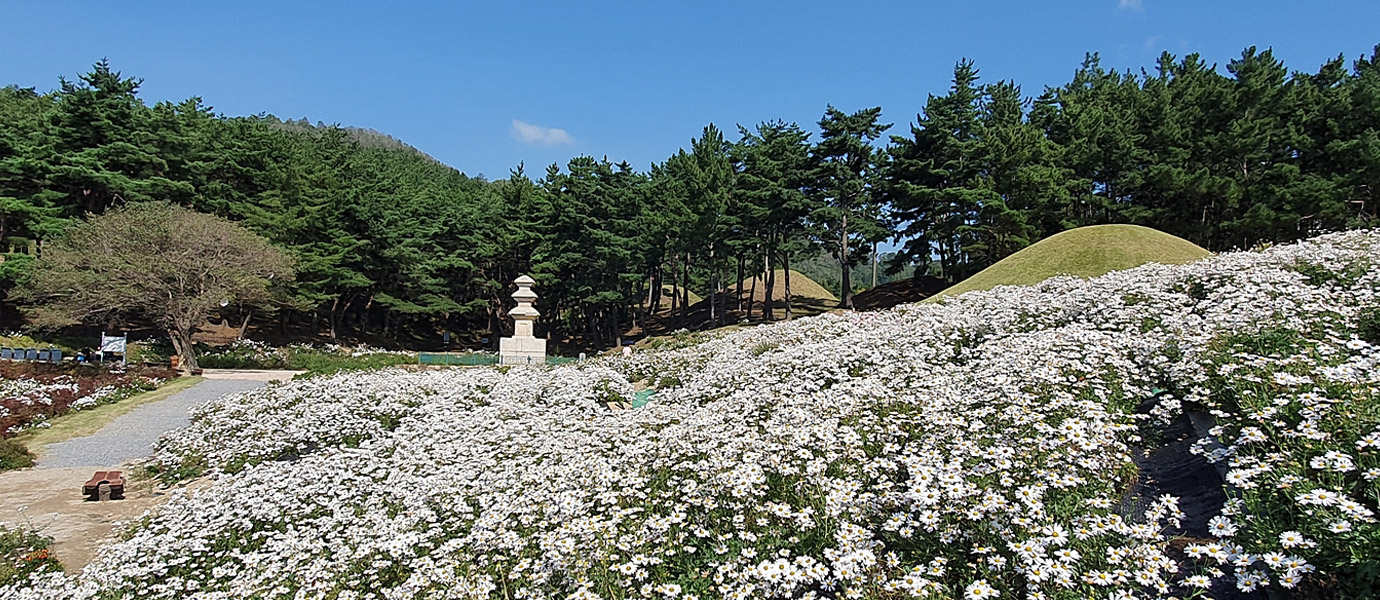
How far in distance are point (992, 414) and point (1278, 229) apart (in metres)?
32.9

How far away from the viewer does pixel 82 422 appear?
1521cm

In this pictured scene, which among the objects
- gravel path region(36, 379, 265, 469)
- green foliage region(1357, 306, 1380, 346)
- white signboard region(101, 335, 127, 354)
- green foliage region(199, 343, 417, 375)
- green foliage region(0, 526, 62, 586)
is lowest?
gravel path region(36, 379, 265, 469)

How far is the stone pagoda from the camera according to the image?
80.4 ft

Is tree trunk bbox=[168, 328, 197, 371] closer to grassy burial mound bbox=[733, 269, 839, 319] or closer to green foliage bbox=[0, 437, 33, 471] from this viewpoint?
green foliage bbox=[0, 437, 33, 471]

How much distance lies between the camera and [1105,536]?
3.17 m

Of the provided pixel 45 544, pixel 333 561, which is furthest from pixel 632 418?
pixel 45 544

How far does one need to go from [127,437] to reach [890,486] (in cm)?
1651

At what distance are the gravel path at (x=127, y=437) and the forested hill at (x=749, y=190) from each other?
14.4 meters

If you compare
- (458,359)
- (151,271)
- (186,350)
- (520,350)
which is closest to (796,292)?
(520,350)

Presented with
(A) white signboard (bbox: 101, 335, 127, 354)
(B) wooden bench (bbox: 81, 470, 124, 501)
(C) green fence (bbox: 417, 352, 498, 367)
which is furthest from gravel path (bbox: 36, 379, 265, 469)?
(C) green fence (bbox: 417, 352, 498, 367)

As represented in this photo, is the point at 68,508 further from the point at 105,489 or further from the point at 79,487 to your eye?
the point at 79,487

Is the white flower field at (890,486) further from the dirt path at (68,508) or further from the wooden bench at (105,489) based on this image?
the wooden bench at (105,489)

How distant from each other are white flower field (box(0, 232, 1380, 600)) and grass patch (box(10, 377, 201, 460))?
10.1m

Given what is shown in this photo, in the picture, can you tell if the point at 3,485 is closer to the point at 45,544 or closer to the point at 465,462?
the point at 45,544
